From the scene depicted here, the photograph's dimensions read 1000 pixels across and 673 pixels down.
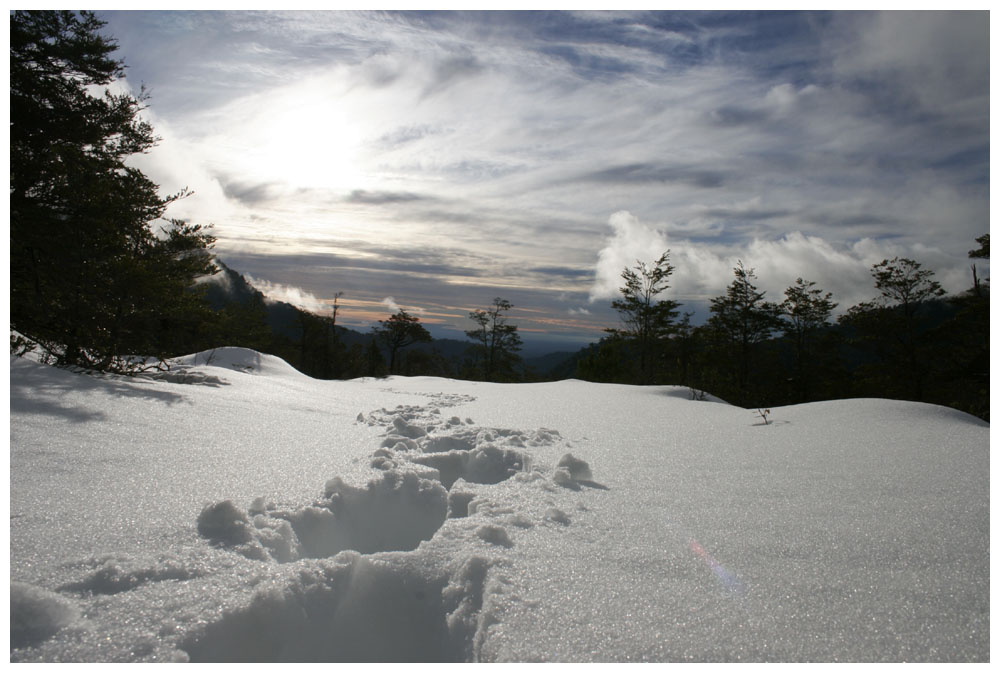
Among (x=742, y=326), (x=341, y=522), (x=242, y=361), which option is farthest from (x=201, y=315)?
(x=742, y=326)

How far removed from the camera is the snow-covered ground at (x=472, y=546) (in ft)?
3.37

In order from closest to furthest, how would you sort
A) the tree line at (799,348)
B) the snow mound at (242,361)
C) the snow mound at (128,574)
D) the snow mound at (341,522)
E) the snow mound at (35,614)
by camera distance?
the snow mound at (35,614) < the snow mound at (128,574) < the snow mound at (341,522) < the snow mound at (242,361) < the tree line at (799,348)

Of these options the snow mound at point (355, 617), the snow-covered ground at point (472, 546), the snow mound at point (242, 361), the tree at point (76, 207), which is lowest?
the snow mound at point (355, 617)

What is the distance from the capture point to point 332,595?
1.17m

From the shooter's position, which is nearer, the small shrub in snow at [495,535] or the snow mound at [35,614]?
the snow mound at [35,614]

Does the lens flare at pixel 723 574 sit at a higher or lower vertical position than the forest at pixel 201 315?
lower

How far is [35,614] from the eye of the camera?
3.23ft

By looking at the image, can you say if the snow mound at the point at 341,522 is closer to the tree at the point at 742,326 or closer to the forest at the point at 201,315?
the forest at the point at 201,315

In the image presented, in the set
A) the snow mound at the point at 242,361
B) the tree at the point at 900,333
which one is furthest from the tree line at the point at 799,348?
the snow mound at the point at 242,361

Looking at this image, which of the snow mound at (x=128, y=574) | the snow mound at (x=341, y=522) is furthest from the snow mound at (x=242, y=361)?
the snow mound at (x=128, y=574)

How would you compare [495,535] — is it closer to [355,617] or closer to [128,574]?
[355,617]

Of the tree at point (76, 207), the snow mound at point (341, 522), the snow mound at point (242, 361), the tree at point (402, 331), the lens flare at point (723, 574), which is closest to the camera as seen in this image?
the lens flare at point (723, 574)

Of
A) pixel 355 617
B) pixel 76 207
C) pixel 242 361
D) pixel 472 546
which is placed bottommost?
pixel 355 617

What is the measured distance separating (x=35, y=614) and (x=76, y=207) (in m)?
7.53
